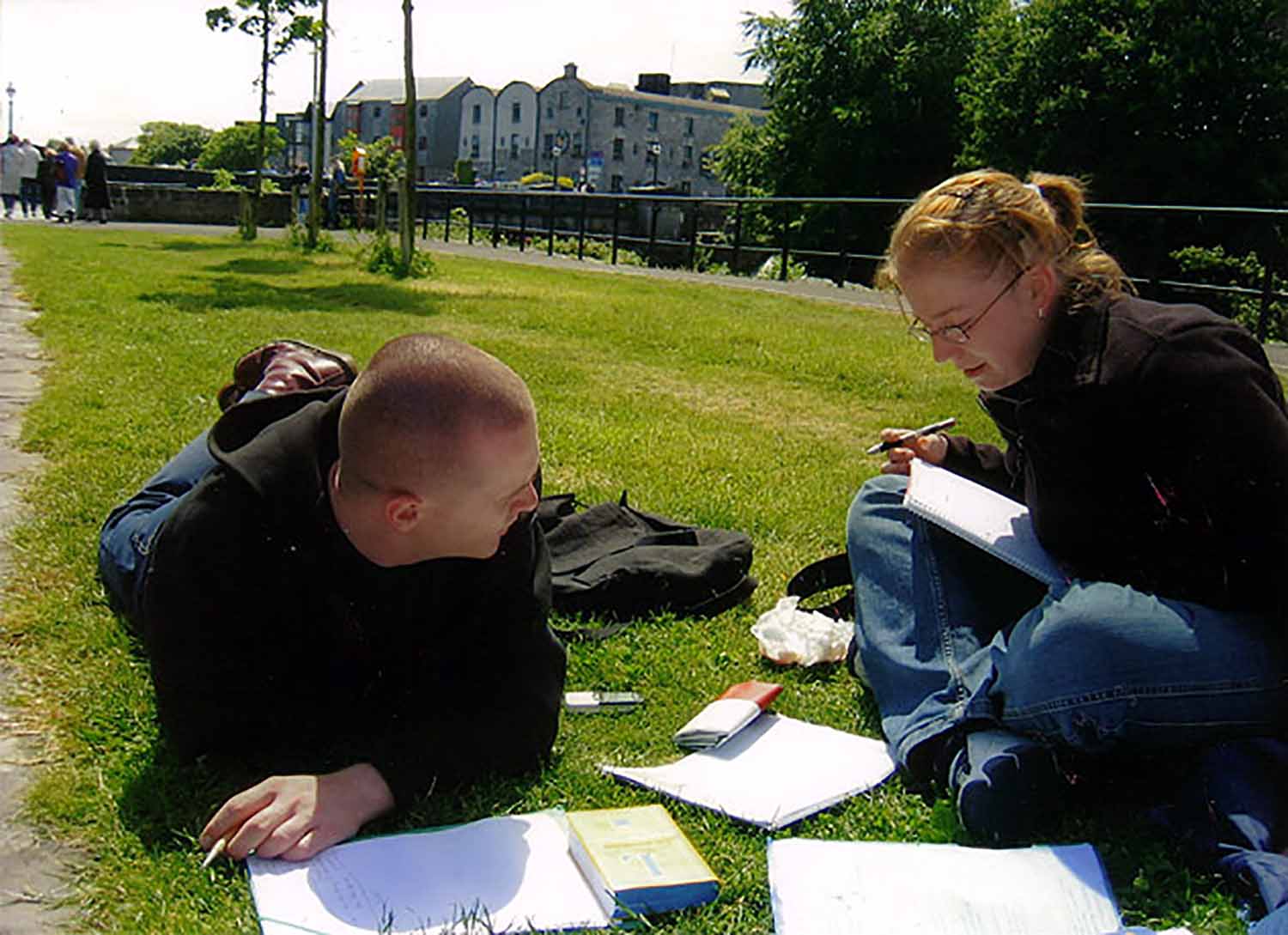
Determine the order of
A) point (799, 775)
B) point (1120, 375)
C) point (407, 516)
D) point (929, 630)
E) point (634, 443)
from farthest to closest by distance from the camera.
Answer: point (634, 443) → point (929, 630) → point (799, 775) → point (1120, 375) → point (407, 516)

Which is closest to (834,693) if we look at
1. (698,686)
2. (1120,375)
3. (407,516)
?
(698,686)

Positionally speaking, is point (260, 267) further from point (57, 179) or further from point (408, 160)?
point (57, 179)

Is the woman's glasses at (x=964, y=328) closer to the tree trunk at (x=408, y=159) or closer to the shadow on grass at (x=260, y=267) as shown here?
the tree trunk at (x=408, y=159)

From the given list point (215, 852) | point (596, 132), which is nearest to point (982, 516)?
point (215, 852)

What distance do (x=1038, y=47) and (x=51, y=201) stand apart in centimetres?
2324

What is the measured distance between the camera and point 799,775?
7.98 feet

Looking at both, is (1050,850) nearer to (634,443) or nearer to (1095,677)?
(1095,677)

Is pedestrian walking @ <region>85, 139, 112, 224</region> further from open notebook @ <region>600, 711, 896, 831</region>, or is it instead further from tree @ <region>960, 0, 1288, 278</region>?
open notebook @ <region>600, 711, 896, 831</region>

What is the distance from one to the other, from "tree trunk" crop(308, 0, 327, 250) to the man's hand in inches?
646

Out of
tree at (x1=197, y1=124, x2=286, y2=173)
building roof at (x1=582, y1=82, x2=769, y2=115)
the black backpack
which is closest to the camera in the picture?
the black backpack

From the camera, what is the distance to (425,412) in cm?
201

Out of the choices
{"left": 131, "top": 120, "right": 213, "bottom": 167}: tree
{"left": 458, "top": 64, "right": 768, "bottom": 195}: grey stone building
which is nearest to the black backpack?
{"left": 458, "top": 64, "right": 768, "bottom": 195}: grey stone building

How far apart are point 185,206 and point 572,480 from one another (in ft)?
91.4

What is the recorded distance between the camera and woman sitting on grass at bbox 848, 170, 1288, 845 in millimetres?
2178
